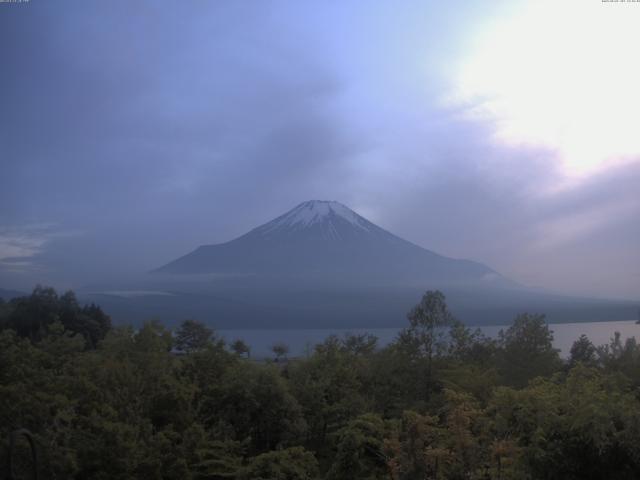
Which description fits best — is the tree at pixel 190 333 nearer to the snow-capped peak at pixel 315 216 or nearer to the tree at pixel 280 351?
the tree at pixel 280 351

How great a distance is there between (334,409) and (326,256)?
97.2m

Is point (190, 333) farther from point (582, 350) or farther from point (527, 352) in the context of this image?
point (582, 350)

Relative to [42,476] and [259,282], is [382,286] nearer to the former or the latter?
[259,282]

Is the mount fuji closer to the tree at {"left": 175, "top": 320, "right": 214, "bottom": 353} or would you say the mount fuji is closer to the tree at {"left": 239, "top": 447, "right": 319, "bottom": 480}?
the tree at {"left": 175, "top": 320, "right": 214, "bottom": 353}

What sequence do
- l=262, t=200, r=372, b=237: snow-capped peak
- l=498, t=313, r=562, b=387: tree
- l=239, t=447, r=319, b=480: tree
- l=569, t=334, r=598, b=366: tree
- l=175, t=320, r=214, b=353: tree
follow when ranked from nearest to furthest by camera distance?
l=239, t=447, r=319, b=480: tree < l=498, t=313, r=562, b=387: tree < l=569, t=334, r=598, b=366: tree < l=175, t=320, r=214, b=353: tree < l=262, t=200, r=372, b=237: snow-capped peak

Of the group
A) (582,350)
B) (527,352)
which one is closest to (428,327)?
(527,352)

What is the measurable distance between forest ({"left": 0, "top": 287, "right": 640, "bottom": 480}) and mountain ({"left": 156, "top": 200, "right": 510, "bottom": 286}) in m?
86.0

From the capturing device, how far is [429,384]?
1605cm

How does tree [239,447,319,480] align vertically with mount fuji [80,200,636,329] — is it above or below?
below

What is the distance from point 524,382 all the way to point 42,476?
12.1m

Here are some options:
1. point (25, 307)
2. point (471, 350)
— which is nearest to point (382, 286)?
point (25, 307)

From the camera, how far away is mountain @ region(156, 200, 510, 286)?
348 ft

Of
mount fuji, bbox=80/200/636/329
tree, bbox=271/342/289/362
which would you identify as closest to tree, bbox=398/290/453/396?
tree, bbox=271/342/289/362

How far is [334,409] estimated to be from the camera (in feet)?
45.6
